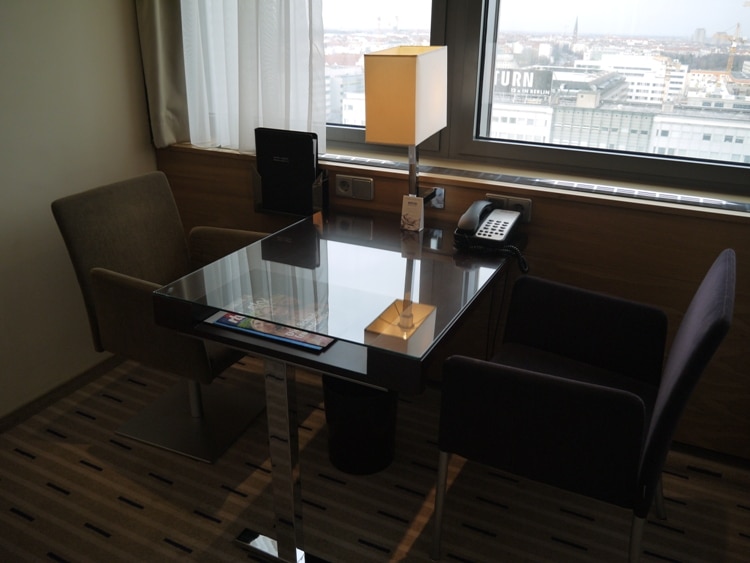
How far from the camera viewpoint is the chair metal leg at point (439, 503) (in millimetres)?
1621

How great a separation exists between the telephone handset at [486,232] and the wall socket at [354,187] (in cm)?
44

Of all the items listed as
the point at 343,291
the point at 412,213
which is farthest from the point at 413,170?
the point at 343,291

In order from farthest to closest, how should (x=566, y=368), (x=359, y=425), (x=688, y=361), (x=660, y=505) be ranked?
(x=359, y=425) < (x=660, y=505) < (x=566, y=368) < (x=688, y=361)

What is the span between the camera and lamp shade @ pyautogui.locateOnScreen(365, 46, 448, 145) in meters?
1.80

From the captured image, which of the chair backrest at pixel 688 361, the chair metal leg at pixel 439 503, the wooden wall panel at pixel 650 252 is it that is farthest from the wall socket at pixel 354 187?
the chair backrest at pixel 688 361

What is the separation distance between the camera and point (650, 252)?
196 cm

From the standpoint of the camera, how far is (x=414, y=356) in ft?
4.36

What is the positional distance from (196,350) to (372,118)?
2.85ft

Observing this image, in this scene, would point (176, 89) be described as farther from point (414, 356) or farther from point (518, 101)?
point (414, 356)

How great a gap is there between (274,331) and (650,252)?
47.7 inches

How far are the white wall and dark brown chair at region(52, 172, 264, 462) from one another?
326 millimetres

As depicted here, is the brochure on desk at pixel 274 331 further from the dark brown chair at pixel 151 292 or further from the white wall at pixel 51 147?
the white wall at pixel 51 147

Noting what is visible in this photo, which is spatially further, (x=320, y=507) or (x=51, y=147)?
(x=51, y=147)

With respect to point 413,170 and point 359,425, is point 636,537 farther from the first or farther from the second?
point 413,170
